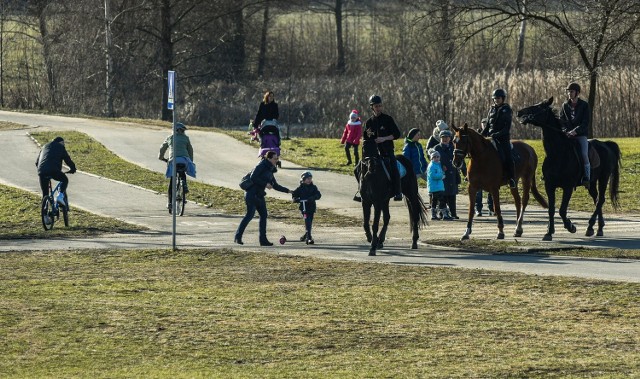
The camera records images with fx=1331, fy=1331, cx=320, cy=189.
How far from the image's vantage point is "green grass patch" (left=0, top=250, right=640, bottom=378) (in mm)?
13281

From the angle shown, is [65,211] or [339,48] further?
[339,48]

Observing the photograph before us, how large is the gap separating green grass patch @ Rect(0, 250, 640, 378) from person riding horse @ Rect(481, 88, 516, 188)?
15.4 feet

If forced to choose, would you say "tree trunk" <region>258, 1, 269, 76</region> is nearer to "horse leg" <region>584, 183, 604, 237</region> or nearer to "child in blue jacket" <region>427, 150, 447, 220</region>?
"child in blue jacket" <region>427, 150, 447, 220</region>

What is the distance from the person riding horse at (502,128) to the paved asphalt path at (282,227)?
1340mm

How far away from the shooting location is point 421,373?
1285 cm

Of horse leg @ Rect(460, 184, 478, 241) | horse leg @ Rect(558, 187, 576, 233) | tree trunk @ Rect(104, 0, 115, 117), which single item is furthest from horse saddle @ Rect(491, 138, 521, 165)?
tree trunk @ Rect(104, 0, 115, 117)

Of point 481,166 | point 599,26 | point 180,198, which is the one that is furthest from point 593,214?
point 599,26

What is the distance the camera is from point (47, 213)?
26484mm

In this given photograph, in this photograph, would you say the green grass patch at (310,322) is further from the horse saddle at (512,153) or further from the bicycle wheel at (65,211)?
the bicycle wheel at (65,211)

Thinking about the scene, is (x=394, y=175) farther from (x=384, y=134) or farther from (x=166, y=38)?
(x=166, y=38)

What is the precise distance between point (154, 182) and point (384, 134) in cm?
1383

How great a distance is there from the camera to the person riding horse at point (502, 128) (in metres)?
23.9

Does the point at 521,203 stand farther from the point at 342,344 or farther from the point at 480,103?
the point at 480,103

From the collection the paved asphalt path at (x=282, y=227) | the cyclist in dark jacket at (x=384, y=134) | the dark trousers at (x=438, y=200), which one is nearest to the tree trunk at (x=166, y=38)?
the paved asphalt path at (x=282, y=227)
